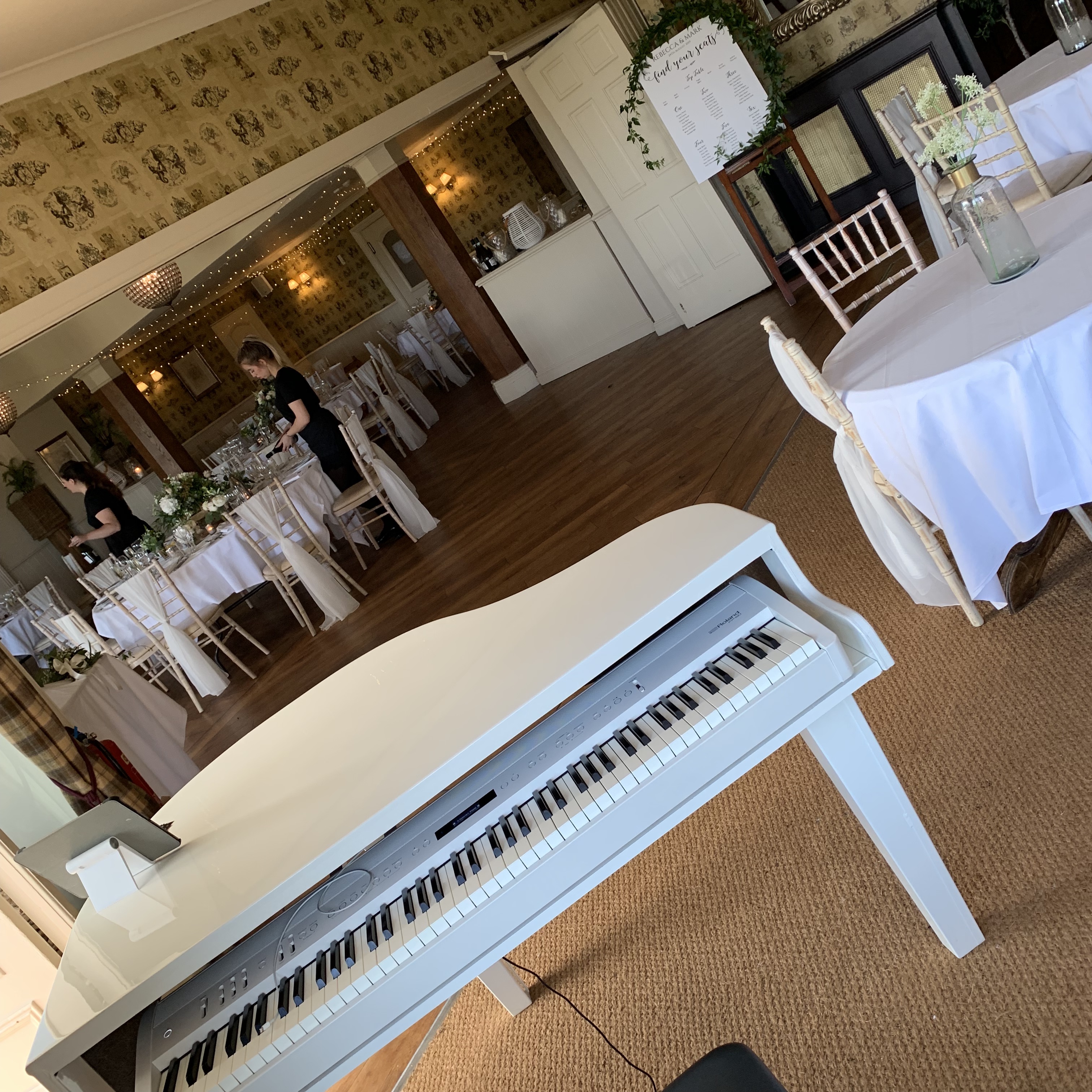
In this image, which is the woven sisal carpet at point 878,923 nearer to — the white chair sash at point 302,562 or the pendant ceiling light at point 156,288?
the white chair sash at point 302,562

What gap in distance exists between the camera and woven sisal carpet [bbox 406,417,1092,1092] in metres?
1.61

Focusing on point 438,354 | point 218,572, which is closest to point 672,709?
point 218,572

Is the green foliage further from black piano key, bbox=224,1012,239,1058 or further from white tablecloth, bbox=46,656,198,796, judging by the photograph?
black piano key, bbox=224,1012,239,1058

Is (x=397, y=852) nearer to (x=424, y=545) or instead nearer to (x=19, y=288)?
(x=424, y=545)

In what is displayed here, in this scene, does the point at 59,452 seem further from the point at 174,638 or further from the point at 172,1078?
the point at 172,1078

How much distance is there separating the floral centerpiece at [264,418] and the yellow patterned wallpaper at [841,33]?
16.4ft

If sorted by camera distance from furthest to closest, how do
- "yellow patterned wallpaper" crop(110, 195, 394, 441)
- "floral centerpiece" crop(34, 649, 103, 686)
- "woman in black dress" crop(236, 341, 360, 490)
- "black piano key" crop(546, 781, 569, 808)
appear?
"yellow patterned wallpaper" crop(110, 195, 394, 441)
"woman in black dress" crop(236, 341, 360, 490)
"floral centerpiece" crop(34, 649, 103, 686)
"black piano key" crop(546, 781, 569, 808)

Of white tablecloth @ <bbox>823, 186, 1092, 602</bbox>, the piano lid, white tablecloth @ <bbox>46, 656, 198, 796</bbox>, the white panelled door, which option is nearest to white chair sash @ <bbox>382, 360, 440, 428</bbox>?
the white panelled door

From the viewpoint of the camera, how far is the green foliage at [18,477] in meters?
11.7

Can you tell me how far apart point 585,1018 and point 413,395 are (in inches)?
316

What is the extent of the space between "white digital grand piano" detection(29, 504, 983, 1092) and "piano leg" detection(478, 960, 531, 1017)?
721 millimetres

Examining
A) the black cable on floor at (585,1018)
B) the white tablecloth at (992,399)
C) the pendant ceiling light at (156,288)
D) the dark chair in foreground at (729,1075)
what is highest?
the pendant ceiling light at (156,288)

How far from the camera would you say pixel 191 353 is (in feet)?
47.4

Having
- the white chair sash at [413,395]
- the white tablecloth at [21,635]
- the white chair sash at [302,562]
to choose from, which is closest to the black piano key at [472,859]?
the white chair sash at [302,562]
